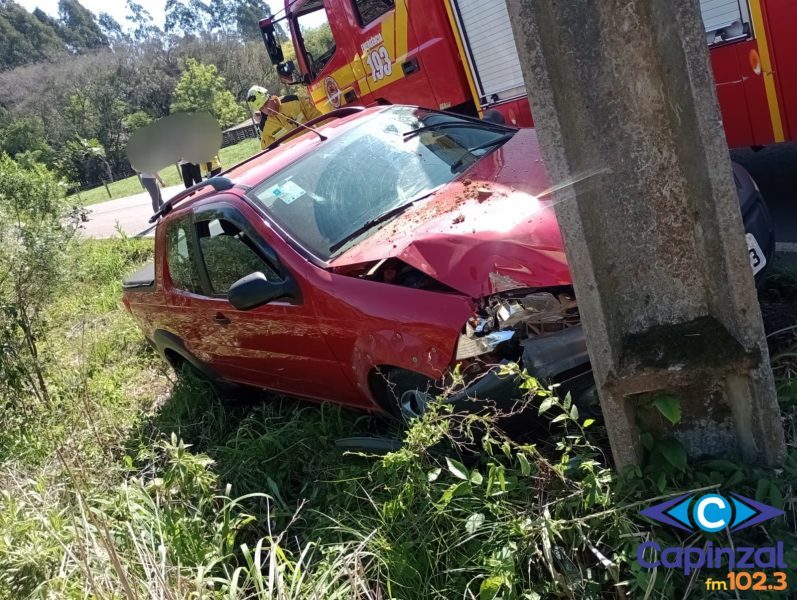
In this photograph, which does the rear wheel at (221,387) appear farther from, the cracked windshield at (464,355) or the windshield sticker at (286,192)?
the windshield sticker at (286,192)


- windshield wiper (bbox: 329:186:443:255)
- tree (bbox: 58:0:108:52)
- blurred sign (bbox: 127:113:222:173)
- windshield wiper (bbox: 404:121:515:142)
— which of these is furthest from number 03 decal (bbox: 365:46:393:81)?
tree (bbox: 58:0:108:52)

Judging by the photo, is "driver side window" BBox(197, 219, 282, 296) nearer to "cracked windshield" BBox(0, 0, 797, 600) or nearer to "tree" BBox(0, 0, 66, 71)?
"cracked windshield" BBox(0, 0, 797, 600)

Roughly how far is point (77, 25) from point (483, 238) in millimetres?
76702

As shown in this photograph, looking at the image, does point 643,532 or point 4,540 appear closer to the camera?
point 643,532

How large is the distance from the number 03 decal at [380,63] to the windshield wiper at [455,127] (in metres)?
3.68

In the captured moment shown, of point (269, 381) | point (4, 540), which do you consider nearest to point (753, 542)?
point (269, 381)

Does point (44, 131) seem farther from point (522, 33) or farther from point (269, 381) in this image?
point (522, 33)

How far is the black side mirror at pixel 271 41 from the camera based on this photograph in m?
9.59

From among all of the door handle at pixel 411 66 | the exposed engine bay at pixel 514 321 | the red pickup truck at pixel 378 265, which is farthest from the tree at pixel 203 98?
the exposed engine bay at pixel 514 321

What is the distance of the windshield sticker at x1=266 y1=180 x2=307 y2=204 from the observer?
3682 mm

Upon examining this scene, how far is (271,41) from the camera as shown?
9.88m

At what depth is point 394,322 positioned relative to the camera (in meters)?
2.89

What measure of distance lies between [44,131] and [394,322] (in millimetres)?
13216

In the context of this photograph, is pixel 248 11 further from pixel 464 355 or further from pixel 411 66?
pixel 464 355
